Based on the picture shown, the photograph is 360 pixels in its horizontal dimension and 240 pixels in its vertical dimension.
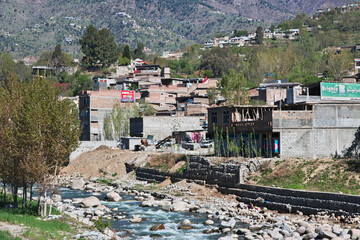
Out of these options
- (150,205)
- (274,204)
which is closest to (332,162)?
(274,204)

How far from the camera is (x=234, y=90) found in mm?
83438

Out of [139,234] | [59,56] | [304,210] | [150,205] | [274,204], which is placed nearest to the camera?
[139,234]

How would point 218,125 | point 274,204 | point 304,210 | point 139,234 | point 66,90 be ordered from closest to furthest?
1. point 139,234
2. point 304,210
3. point 274,204
4. point 218,125
5. point 66,90

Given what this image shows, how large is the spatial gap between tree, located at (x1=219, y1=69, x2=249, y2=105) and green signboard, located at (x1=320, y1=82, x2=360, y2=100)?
26224 millimetres

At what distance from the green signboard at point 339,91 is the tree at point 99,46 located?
9465cm

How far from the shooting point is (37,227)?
26.7 metres

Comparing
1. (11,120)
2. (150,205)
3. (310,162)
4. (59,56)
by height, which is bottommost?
(150,205)

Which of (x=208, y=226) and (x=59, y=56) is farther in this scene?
(x=59, y=56)

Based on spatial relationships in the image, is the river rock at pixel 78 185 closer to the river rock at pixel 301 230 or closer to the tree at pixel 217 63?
the river rock at pixel 301 230

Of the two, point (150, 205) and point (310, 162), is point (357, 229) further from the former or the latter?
point (150, 205)

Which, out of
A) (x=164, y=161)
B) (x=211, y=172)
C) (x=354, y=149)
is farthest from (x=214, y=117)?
(x=354, y=149)

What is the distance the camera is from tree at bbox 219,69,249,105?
75.4 metres

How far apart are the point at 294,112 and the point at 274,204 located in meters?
9.25

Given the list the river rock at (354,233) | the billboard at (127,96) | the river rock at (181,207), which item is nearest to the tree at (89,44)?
the billboard at (127,96)
